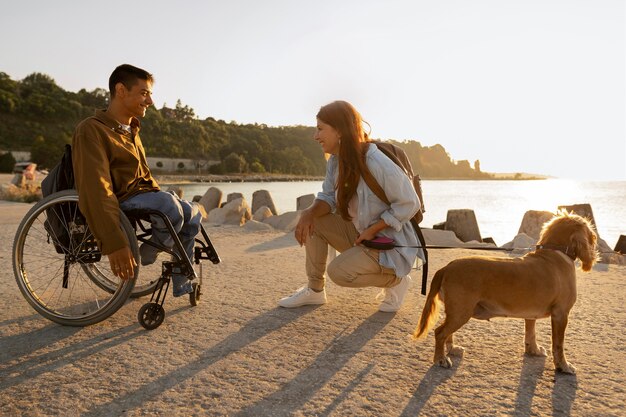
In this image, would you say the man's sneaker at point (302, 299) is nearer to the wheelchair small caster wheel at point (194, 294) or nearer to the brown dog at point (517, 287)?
the wheelchair small caster wheel at point (194, 294)

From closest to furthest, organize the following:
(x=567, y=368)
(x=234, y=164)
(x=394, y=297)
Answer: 1. (x=567, y=368)
2. (x=394, y=297)
3. (x=234, y=164)

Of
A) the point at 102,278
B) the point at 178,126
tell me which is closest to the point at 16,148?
the point at 178,126

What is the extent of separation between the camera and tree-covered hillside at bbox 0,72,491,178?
74688 mm

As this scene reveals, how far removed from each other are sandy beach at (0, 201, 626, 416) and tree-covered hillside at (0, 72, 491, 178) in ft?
193

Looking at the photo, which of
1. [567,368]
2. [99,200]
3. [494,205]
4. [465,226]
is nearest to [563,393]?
[567,368]

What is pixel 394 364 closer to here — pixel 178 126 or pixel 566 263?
pixel 566 263

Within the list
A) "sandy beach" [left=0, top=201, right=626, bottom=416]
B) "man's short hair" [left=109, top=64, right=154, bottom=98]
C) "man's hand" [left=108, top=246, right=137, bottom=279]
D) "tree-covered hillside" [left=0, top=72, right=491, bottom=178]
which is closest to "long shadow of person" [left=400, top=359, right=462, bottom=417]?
"sandy beach" [left=0, top=201, right=626, bottom=416]

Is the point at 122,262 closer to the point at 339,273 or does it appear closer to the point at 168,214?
the point at 168,214

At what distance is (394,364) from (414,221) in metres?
1.22

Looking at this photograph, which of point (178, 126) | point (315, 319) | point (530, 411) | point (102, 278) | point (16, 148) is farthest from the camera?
point (178, 126)

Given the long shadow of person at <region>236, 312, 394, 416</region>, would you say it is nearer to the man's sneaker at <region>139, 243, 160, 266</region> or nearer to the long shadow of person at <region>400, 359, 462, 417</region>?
the long shadow of person at <region>400, 359, 462, 417</region>

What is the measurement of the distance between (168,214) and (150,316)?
2.33ft

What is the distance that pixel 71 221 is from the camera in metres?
3.22

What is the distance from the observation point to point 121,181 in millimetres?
3291
